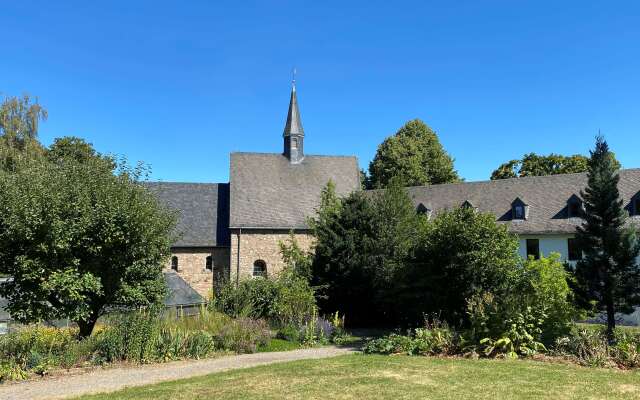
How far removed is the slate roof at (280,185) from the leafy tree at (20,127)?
13.1 meters

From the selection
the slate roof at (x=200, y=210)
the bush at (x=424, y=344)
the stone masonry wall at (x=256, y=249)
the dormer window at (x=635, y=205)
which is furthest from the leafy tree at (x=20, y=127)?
the dormer window at (x=635, y=205)

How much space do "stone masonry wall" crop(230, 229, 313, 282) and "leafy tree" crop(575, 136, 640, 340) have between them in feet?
55.1

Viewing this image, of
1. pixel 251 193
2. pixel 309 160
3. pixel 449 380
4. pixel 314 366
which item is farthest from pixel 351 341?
pixel 309 160

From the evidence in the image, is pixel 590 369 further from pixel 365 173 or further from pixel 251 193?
pixel 365 173

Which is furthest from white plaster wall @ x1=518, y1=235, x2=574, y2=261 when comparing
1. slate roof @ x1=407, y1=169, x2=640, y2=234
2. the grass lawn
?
the grass lawn

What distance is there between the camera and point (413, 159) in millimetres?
42531

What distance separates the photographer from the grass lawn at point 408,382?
803 centimetres

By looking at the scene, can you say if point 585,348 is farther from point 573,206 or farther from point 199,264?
point 199,264

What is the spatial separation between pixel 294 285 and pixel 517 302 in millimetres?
8321

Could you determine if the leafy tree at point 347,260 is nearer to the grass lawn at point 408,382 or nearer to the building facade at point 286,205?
the building facade at point 286,205

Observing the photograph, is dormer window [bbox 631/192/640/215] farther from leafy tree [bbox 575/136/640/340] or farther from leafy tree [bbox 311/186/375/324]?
leafy tree [bbox 311/186/375/324]

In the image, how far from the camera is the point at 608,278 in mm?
14906

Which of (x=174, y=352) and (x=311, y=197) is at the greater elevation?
(x=311, y=197)

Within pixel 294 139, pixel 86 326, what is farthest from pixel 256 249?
pixel 86 326
